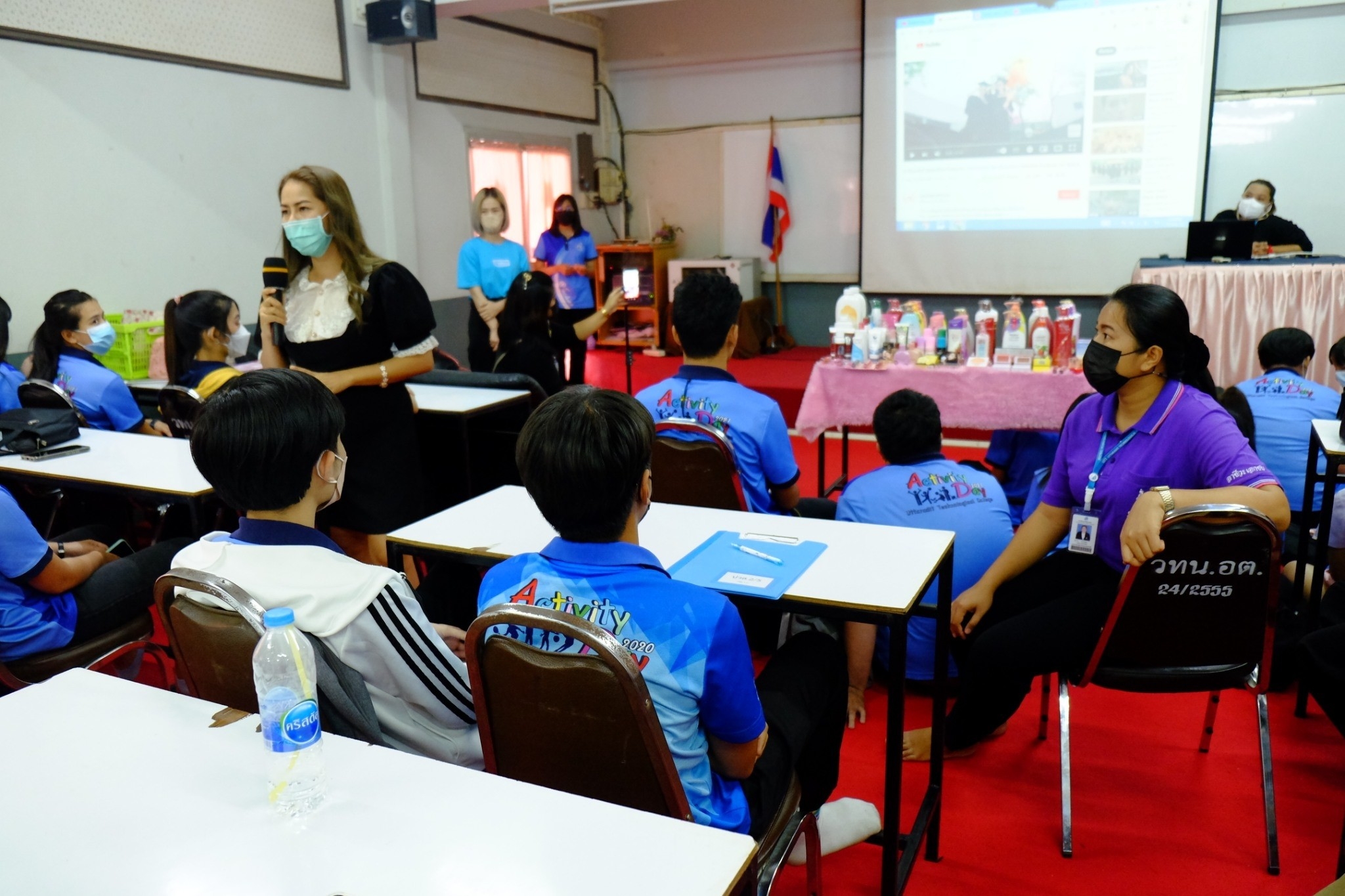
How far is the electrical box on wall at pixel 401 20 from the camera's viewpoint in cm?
559

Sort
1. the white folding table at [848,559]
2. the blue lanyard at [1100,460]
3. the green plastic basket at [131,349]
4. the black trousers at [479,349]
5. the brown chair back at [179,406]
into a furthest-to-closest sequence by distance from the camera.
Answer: the black trousers at [479,349], the green plastic basket at [131,349], the brown chair back at [179,406], the blue lanyard at [1100,460], the white folding table at [848,559]

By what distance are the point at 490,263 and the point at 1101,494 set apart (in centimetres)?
419

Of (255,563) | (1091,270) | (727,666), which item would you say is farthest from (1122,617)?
(1091,270)

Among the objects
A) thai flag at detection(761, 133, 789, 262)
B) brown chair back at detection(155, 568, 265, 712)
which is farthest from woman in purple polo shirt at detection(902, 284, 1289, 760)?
thai flag at detection(761, 133, 789, 262)

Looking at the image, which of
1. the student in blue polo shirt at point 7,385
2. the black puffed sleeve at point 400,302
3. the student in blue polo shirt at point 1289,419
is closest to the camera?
the black puffed sleeve at point 400,302

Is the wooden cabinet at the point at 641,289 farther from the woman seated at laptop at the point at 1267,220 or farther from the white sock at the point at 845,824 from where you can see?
the white sock at the point at 845,824

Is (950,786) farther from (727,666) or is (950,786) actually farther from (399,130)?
(399,130)

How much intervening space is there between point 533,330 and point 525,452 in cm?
316

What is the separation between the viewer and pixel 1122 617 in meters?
1.87

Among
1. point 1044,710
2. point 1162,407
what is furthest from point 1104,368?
point 1044,710

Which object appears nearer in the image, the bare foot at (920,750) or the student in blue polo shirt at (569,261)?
the bare foot at (920,750)

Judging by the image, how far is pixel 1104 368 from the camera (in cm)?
212

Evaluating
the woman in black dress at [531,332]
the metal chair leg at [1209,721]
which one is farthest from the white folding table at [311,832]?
the woman in black dress at [531,332]

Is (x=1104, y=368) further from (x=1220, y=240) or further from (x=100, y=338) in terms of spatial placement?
(x=100, y=338)
